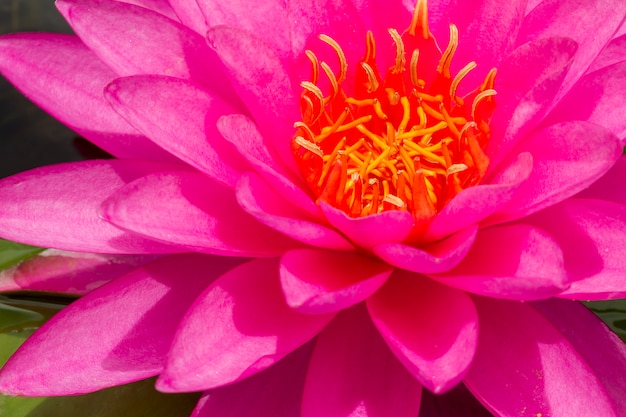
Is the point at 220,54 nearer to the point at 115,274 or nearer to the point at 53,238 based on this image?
the point at 53,238

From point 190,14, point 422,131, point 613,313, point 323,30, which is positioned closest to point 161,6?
point 190,14

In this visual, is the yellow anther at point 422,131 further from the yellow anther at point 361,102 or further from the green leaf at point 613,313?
the green leaf at point 613,313

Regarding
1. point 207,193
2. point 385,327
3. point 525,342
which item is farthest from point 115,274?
point 525,342

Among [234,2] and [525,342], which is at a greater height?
[234,2]

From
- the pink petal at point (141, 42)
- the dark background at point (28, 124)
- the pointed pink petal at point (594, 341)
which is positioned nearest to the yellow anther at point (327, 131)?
the pink petal at point (141, 42)

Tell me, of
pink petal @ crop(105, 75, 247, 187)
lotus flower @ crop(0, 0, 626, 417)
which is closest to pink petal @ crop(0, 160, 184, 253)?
lotus flower @ crop(0, 0, 626, 417)

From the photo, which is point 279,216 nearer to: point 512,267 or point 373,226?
point 373,226
